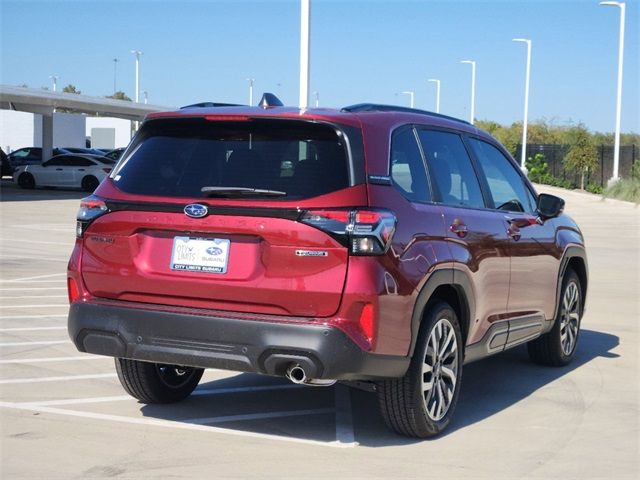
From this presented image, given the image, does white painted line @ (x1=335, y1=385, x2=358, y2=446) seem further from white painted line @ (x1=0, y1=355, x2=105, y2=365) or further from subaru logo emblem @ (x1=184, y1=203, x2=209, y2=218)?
white painted line @ (x1=0, y1=355, x2=105, y2=365)

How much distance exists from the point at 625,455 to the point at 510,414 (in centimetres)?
104

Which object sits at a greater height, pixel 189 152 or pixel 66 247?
pixel 189 152

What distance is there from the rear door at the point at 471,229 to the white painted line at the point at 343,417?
2.99 ft

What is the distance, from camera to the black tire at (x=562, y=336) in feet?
27.6

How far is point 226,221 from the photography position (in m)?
5.52

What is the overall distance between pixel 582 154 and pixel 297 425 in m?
47.4

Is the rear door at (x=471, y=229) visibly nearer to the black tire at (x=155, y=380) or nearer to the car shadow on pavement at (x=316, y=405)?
the car shadow on pavement at (x=316, y=405)

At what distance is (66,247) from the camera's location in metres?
18.2

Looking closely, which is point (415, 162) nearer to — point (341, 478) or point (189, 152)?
point (189, 152)

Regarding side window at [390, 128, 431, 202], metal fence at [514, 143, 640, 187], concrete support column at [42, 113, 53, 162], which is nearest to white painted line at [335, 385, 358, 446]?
side window at [390, 128, 431, 202]

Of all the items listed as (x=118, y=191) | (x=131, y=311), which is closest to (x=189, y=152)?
(x=118, y=191)

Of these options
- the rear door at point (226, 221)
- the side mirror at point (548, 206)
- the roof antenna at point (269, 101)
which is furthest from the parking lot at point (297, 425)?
the roof antenna at point (269, 101)

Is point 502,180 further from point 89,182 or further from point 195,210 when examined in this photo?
point 89,182

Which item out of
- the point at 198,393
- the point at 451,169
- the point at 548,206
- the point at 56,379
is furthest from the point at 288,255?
the point at 548,206
